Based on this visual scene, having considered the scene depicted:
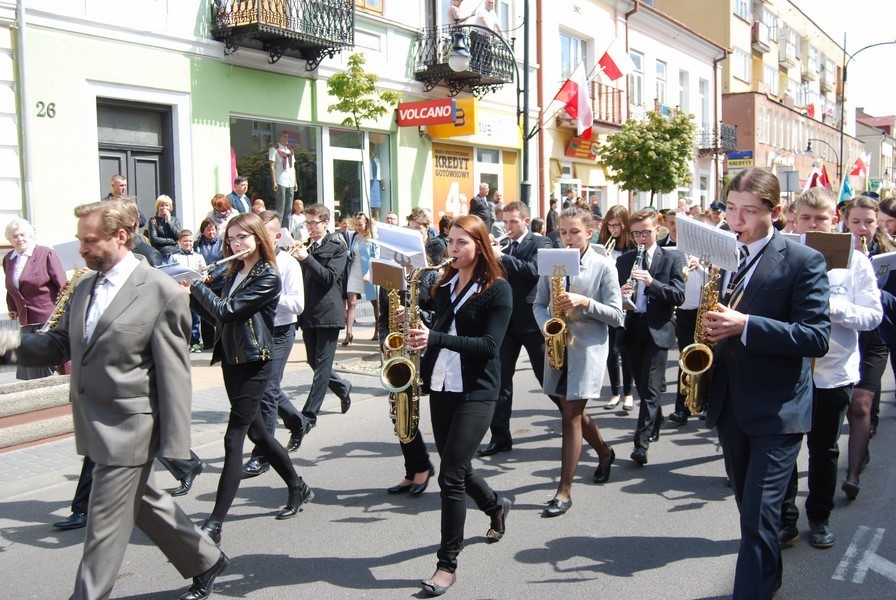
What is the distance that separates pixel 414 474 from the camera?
5.97 meters

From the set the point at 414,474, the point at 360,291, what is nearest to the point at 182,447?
the point at 414,474

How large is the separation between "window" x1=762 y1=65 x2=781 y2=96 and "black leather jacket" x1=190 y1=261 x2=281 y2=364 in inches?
1864

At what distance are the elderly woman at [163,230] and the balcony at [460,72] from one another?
7.93 m

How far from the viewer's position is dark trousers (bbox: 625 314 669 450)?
6.64 meters

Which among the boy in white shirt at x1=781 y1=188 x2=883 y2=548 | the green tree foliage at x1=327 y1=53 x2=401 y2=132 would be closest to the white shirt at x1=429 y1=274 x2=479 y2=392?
the boy in white shirt at x1=781 y1=188 x2=883 y2=548

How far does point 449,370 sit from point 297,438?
2907mm

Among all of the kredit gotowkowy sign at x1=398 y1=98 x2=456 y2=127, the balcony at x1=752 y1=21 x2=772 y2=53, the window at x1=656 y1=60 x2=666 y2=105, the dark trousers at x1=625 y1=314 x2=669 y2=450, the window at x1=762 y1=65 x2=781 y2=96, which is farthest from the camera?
the window at x1=762 y1=65 x2=781 y2=96

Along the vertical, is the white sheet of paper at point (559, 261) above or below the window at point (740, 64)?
below

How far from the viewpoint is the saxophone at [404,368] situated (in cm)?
457

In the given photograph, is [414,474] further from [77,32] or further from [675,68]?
[675,68]

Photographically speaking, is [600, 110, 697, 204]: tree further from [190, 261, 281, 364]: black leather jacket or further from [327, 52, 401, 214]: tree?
[190, 261, 281, 364]: black leather jacket

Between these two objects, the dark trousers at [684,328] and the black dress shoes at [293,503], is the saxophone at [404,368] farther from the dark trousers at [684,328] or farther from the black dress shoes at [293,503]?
the dark trousers at [684,328]

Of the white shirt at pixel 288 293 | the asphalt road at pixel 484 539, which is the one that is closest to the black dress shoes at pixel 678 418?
the asphalt road at pixel 484 539

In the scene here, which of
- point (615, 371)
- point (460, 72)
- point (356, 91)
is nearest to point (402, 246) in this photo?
point (615, 371)
